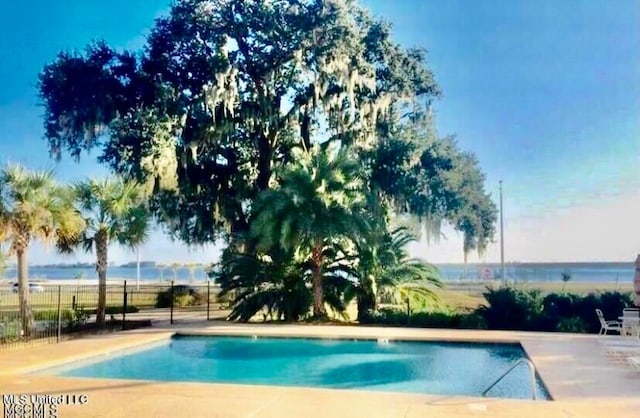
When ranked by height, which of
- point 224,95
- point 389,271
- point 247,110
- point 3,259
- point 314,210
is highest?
point 224,95

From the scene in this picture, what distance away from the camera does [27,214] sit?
8.09 meters

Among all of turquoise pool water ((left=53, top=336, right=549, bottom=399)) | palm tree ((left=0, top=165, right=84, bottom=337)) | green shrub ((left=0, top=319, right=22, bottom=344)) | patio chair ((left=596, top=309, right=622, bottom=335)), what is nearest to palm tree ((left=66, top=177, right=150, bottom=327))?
palm tree ((left=0, top=165, right=84, bottom=337))

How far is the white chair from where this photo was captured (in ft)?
28.1

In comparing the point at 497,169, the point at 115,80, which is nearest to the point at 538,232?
the point at 497,169

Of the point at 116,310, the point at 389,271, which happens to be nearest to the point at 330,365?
the point at 389,271

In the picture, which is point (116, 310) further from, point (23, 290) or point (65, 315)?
point (23, 290)

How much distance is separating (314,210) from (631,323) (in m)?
5.46

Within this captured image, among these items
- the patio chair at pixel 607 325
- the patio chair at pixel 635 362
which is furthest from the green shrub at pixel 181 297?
the patio chair at pixel 635 362

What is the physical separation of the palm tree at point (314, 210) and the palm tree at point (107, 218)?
7.08ft

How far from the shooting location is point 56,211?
27.8 ft

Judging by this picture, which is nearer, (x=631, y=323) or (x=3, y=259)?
(x=3, y=259)

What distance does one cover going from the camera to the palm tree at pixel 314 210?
1062 cm

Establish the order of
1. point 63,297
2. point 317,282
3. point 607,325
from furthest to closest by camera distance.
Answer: point 63,297
point 317,282
point 607,325

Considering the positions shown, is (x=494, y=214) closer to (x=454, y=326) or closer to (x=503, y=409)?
(x=454, y=326)
